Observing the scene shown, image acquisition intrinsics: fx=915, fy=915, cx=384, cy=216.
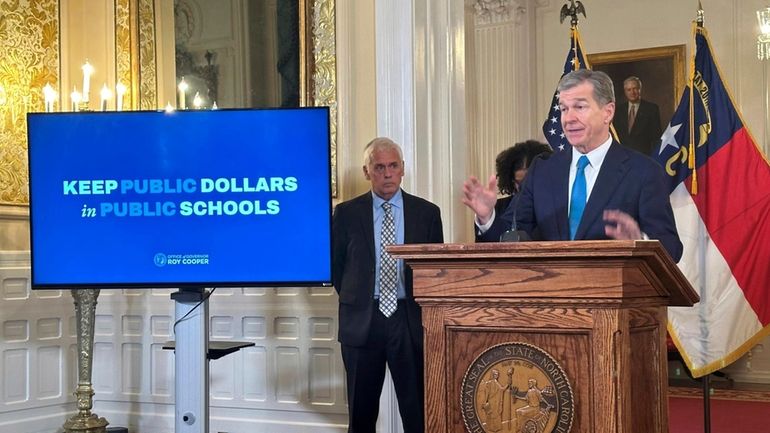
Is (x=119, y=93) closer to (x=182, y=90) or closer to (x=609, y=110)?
(x=182, y=90)

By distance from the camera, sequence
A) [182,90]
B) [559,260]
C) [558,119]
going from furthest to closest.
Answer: [558,119]
[182,90]
[559,260]

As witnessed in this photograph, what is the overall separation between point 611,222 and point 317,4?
3.28 m

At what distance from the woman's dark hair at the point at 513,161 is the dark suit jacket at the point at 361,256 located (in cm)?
63

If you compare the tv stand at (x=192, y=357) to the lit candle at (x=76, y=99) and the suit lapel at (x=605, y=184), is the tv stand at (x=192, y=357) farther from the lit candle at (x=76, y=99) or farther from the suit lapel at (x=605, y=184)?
the lit candle at (x=76, y=99)

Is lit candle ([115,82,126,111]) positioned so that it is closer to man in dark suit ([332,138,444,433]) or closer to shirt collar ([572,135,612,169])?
man in dark suit ([332,138,444,433])

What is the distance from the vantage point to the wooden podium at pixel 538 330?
2230 mm

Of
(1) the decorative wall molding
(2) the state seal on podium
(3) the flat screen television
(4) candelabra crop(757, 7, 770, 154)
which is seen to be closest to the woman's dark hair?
(3) the flat screen television

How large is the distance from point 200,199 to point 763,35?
→ 6.74 metres

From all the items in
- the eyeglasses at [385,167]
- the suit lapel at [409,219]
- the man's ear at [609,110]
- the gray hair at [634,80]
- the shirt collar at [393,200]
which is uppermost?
the gray hair at [634,80]

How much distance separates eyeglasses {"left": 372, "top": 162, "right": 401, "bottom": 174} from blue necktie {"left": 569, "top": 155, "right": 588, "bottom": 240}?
59.7 inches

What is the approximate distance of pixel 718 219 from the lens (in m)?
6.46

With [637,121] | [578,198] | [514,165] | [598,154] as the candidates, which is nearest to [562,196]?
[578,198]

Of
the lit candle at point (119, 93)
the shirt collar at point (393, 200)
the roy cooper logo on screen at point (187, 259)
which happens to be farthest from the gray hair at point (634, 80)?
the roy cooper logo on screen at point (187, 259)

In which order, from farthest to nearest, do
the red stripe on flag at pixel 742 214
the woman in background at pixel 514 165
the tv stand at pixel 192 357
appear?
the red stripe on flag at pixel 742 214 → the woman in background at pixel 514 165 → the tv stand at pixel 192 357
